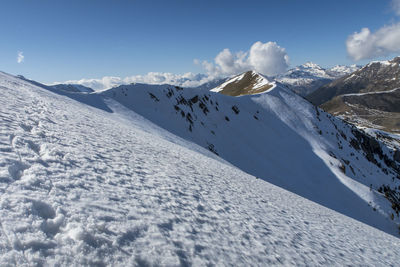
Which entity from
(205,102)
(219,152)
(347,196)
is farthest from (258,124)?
(347,196)

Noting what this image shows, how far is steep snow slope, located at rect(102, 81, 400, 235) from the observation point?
32875mm

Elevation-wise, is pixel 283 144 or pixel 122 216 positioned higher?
pixel 283 144

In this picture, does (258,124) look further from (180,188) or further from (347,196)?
(180,188)

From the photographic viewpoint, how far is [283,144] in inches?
1770

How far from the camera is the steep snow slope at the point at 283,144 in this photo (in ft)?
108

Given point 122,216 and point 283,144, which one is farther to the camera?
point 283,144

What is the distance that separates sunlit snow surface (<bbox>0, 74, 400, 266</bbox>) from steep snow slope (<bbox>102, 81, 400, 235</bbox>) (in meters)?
22.1

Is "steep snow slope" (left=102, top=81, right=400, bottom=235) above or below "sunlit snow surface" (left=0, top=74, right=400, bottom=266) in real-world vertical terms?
above

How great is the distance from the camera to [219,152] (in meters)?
34.1

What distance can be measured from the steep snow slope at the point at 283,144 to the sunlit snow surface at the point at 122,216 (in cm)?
2207

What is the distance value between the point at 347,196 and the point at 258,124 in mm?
22285

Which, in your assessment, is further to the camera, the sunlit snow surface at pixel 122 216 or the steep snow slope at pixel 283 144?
the steep snow slope at pixel 283 144

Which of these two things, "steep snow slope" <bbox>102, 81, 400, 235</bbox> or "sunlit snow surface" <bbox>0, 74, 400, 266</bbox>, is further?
"steep snow slope" <bbox>102, 81, 400, 235</bbox>

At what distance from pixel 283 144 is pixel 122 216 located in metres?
44.8
